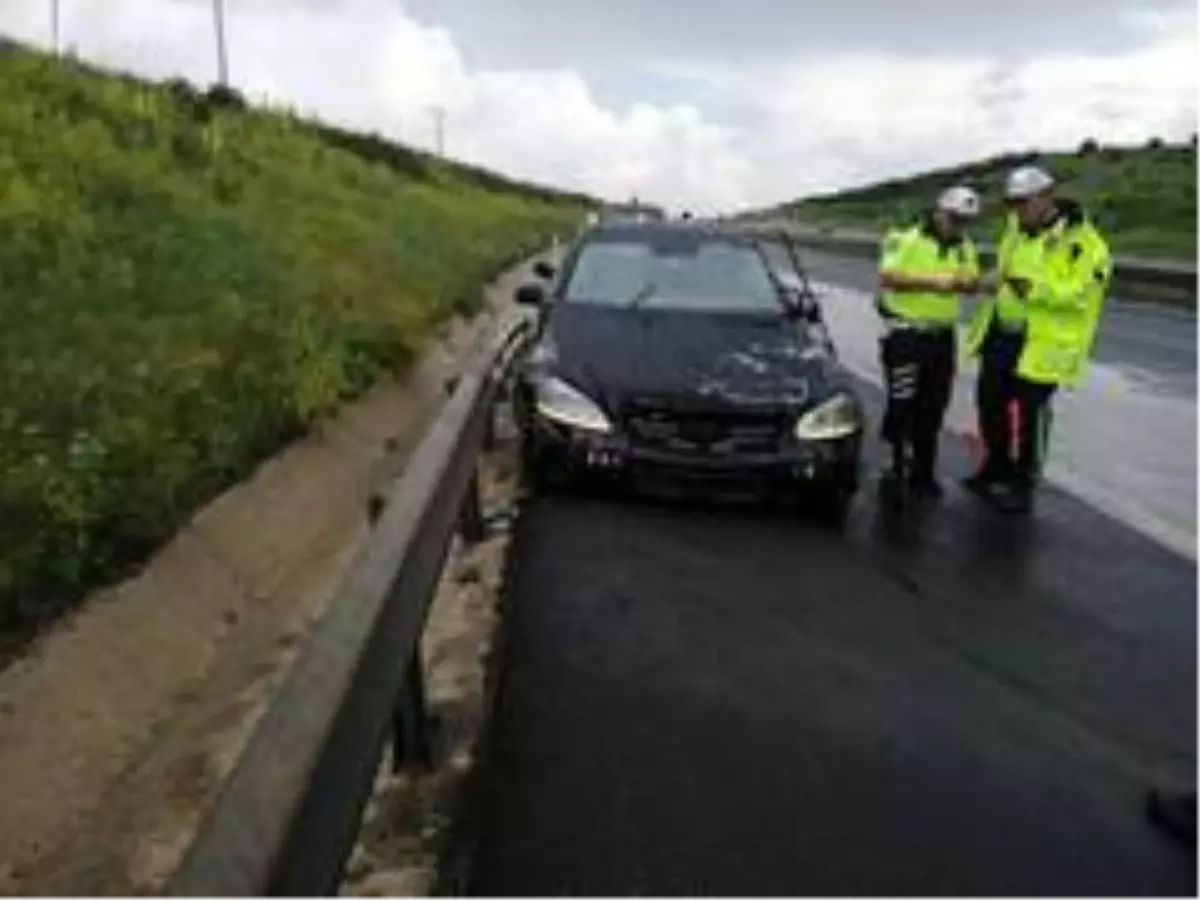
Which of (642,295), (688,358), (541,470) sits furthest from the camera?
(642,295)

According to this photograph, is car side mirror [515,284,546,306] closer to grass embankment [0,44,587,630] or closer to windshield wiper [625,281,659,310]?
windshield wiper [625,281,659,310]

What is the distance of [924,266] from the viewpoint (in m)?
12.3

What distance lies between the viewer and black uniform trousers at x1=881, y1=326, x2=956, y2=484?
12328mm

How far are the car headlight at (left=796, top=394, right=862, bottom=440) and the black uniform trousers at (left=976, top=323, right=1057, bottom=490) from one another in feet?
4.73

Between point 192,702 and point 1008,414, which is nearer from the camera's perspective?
point 192,702

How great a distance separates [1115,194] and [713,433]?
7516 centimetres

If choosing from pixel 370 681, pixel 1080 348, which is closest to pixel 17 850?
pixel 370 681

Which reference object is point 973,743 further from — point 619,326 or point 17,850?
point 619,326

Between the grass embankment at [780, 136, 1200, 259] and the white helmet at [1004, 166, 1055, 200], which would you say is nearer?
the white helmet at [1004, 166, 1055, 200]

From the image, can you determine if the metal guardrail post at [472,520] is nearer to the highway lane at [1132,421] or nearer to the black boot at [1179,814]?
the highway lane at [1132,421]

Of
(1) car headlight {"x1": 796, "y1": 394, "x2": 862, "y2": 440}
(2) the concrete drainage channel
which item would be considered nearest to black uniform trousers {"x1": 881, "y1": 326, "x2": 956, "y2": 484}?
(1) car headlight {"x1": 796, "y1": 394, "x2": 862, "y2": 440}

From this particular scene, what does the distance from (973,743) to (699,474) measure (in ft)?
14.6

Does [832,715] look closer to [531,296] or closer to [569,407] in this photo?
[569,407]

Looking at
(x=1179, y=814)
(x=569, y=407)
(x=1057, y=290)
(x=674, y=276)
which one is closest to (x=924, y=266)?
(x=1057, y=290)
